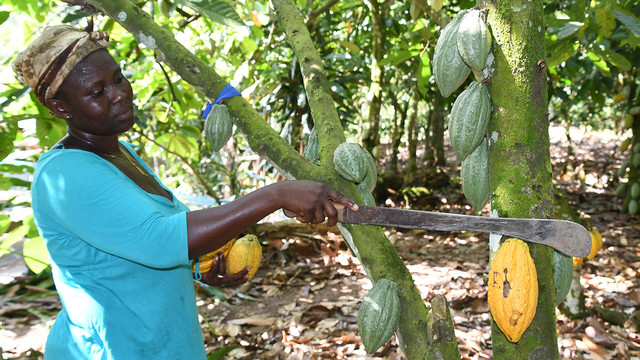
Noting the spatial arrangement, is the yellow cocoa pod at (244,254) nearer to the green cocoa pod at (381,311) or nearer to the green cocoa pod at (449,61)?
the green cocoa pod at (381,311)

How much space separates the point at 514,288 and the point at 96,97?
926 mm

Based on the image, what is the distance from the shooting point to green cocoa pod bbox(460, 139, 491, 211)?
958mm

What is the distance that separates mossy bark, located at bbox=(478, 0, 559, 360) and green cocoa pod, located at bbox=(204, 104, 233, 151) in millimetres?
642

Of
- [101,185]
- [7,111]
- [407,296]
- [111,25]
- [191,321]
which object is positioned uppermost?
[111,25]

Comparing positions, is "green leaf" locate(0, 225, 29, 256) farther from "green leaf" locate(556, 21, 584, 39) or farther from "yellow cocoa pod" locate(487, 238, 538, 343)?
"green leaf" locate(556, 21, 584, 39)

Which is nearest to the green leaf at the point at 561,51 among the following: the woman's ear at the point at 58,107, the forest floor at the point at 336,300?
the forest floor at the point at 336,300

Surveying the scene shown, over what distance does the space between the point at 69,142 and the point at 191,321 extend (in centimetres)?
52

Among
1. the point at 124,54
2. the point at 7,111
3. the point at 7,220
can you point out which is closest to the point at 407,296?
the point at 7,220

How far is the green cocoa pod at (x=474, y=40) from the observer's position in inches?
33.7

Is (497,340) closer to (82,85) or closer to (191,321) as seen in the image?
(191,321)

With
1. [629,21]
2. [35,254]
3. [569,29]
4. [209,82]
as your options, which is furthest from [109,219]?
[629,21]

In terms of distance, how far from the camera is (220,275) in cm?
140

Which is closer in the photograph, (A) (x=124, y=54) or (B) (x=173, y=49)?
(B) (x=173, y=49)

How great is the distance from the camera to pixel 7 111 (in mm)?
2164
